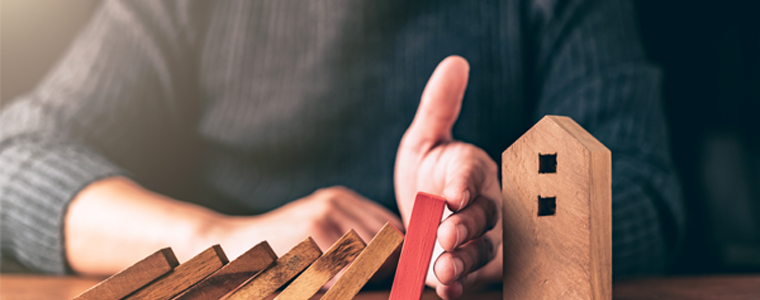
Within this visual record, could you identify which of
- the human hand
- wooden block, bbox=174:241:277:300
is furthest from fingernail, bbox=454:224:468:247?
the human hand

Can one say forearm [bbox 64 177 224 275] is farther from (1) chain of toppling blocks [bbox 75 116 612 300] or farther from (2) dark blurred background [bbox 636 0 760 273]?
(2) dark blurred background [bbox 636 0 760 273]

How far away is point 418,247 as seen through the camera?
270mm

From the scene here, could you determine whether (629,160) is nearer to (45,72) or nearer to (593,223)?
(593,223)

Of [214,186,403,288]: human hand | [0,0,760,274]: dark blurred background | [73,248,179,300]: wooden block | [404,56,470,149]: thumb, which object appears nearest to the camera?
[73,248,179,300]: wooden block

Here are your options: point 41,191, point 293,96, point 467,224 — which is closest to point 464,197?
point 467,224

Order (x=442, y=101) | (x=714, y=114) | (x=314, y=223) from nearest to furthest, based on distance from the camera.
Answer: (x=442, y=101), (x=314, y=223), (x=714, y=114)

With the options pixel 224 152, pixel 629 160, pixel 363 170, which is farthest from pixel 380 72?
pixel 629 160

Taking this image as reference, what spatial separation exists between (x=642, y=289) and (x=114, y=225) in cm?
72

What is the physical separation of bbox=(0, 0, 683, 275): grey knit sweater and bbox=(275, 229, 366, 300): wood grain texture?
40 cm

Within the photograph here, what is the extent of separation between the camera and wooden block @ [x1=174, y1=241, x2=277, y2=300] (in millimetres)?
258

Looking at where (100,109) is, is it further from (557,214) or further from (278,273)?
(557,214)

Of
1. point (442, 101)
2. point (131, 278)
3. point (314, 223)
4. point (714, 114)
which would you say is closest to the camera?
point (131, 278)

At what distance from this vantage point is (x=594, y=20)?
2.16 ft

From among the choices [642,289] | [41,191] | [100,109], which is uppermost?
[100,109]
